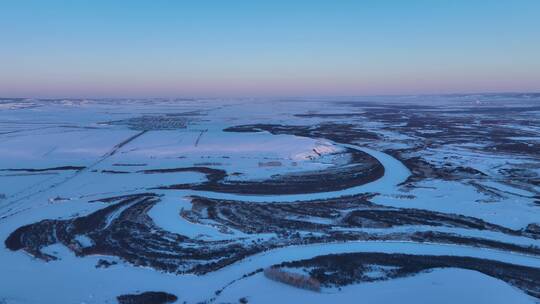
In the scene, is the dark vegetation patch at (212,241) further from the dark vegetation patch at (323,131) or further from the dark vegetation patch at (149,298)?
the dark vegetation patch at (323,131)

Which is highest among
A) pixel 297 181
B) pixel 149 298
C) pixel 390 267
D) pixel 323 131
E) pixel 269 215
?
pixel 323 131

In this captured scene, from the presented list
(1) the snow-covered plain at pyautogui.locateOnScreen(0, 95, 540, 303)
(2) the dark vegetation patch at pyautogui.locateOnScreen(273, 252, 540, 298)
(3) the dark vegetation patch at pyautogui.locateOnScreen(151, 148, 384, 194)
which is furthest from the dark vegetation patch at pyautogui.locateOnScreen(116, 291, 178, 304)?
(3) the dark vegetation patch at pyautogui.locateOnScreen(151, 148, 384, 194)

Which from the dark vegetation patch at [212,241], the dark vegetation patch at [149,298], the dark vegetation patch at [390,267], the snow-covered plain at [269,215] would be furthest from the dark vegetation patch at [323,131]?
the dark vegetation patch at [149,298]

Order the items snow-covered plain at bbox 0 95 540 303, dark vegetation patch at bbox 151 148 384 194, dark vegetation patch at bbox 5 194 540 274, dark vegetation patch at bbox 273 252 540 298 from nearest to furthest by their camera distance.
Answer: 1. snow-covered plain at bbox 0 95 540 303
2. dark vegetation patch at bbox 273 252 540 298
3. dark vegetation patch at bbox 5 194 540 274
4. dark vegetation patch at bbox 151 148 384 194

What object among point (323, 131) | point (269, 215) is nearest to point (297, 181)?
point (269, 215)

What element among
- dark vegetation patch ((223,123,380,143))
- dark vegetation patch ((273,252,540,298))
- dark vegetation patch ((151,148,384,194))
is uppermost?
dark vegetation patch ((223,123,380,143))

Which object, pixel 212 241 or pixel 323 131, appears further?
pixel 323 131

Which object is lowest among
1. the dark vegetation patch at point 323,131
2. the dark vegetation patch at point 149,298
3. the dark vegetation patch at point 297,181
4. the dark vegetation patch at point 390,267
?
the dark vegetation patch at point 149,298

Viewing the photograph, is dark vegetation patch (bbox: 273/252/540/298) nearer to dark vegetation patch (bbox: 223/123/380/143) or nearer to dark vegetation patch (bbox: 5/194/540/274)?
dark vegetation patch (bbox: 5/194/540/274)

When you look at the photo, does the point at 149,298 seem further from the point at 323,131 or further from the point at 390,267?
the point at 323,131
